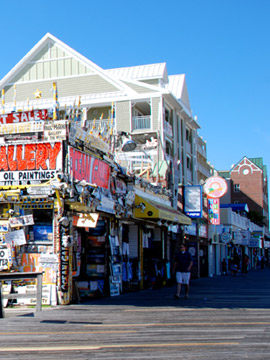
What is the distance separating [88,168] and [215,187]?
2047cm

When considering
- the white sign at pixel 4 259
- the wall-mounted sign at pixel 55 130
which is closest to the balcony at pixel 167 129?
the wall-mounted sign at pixel 55 130

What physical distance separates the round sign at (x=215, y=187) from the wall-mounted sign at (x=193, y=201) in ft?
19.2

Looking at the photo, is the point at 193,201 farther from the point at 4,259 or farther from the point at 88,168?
the point at 4,259

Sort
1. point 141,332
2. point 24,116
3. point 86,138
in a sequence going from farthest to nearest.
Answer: point 86,138 < point 24,116 < point 141,332

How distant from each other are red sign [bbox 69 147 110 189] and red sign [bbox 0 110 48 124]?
138cm

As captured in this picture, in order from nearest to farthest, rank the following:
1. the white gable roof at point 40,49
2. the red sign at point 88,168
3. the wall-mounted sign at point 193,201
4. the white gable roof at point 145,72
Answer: the red sign at point 88,168, the wall-mounted sign at point 193,201, the white gable roof at point 40,49, the white gable roof at point 145,72

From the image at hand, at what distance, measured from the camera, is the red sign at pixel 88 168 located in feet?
52.1

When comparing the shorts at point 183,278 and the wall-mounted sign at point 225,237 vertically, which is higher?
the wall-mounted sign at point 225,237

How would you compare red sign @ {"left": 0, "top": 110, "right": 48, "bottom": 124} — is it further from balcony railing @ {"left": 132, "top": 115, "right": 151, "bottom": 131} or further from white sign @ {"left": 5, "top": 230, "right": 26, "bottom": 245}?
balcony railing @ {"left": 132, "top": 115, "right": 151, "bottom": 131}

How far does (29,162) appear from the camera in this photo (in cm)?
1581

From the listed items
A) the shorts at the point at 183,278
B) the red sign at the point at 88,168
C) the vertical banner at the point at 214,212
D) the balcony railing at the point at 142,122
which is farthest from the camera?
the vertical banner at the point at 214,212

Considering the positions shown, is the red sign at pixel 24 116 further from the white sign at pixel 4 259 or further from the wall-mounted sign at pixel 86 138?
the white sign at pixel 4 259

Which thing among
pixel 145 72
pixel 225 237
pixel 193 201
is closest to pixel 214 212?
pixel 225 237

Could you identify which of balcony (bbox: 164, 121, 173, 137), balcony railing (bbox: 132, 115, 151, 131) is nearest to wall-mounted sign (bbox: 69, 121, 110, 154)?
balcony railing (bbox: 132, 115, 151, 131)
